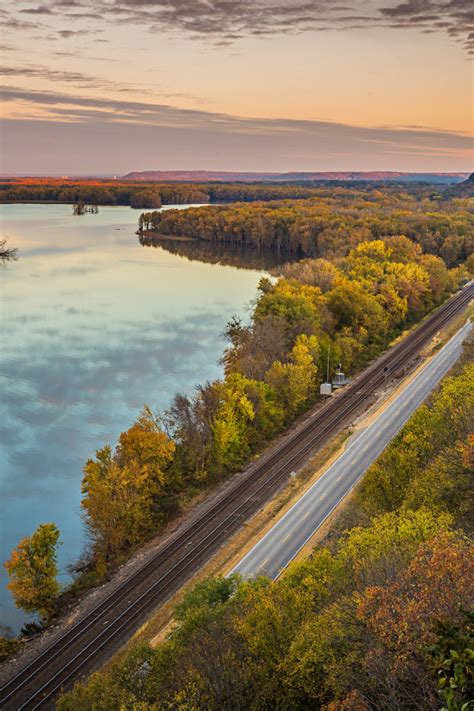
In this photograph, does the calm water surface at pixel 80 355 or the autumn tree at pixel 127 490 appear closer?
the autumn tree at pixel 127 490

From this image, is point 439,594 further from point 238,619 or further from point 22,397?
point 22,397

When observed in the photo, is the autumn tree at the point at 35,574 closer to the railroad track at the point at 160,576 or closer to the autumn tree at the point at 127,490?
the railroad track at the point at 160,576

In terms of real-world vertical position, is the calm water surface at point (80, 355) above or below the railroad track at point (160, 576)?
above

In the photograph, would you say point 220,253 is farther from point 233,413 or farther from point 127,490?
point 127,490

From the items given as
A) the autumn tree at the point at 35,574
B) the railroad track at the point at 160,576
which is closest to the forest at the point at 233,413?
the autumn tree at the point at 35,574

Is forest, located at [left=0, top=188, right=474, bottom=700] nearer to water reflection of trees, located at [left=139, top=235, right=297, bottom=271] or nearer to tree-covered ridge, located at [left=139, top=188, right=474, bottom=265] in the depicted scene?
tree-covered ridge, located at [left=139, top=188, right=474, bottom=265]

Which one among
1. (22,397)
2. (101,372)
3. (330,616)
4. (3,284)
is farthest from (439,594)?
(3,284)
